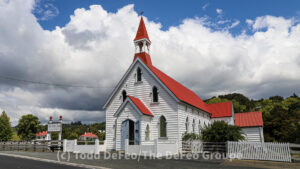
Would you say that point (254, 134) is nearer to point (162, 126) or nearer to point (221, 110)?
point (221, 110)

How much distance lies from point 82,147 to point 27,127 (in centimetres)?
5323

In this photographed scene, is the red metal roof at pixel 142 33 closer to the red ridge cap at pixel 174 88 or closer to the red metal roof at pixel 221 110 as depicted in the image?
the red ridge cap at pixel 174 88

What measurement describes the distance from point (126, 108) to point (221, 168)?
38.0 feet

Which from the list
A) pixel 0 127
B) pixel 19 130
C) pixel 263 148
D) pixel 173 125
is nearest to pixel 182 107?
pixel 173 125

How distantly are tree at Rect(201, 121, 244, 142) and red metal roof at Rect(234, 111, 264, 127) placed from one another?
53.6 ft

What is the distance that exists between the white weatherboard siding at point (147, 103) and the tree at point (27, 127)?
50.5 meters

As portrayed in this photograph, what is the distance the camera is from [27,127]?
209ft

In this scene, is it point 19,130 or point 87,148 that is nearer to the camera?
point 87,148

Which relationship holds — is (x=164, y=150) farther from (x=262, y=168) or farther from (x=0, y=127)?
(x=0, y=127)

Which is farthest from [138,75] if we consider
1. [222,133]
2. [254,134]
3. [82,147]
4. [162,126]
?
[254,134]

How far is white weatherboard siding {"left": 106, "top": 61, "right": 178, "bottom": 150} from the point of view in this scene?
21422 mm

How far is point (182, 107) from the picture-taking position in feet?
74.3

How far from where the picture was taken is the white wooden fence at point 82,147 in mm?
19489

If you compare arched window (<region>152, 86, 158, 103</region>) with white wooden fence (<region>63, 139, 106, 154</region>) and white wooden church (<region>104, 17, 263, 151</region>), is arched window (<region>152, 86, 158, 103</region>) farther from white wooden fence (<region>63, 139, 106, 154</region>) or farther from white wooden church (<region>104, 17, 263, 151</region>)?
white wooden fence (<region>63, 139, 106, 154</region>)
